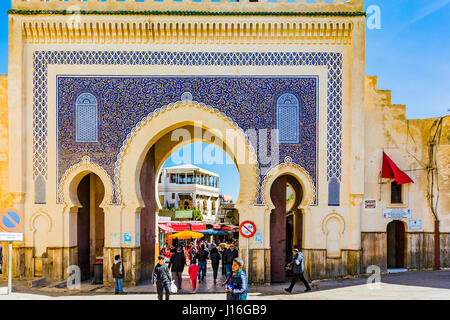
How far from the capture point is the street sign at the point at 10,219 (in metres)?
8.74

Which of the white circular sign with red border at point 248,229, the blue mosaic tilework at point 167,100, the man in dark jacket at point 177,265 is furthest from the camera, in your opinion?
the blue mosaic tilework at point 167,100

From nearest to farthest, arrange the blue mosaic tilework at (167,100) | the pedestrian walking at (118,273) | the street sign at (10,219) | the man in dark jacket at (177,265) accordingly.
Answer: the street sign at (10,219), the pedestrian walking at (118,273), the man in dark jacket at (177,265), the blue mosaic tilework at (167,100)

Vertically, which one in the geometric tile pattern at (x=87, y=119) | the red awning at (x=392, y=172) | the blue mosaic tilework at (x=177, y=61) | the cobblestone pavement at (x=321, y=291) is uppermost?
the blue mosaic tilework at (x=177, y=61)

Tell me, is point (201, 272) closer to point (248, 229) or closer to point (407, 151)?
point (248, 229)

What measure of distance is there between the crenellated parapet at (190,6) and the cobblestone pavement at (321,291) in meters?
6.80

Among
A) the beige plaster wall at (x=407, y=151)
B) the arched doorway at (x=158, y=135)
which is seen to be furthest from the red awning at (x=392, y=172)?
the arched doorway at (x=158, y=135)

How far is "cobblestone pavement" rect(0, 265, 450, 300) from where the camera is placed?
355 inches

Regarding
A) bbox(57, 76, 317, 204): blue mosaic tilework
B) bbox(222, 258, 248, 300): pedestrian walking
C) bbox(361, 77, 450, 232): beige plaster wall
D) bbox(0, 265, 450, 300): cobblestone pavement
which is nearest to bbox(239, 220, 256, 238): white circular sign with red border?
bbox(0, 265, 450, 300): cobblestone pavement

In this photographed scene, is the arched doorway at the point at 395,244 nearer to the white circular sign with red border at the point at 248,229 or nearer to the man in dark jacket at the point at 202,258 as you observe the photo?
the white circular sign with red border at the point at 248,229

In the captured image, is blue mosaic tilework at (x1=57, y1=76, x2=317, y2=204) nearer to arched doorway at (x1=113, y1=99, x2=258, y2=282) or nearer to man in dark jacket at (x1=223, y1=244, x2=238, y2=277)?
arched doorway at (x1=113, y1=99, x2=258, y2=282)

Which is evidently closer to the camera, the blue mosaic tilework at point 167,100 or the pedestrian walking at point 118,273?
the pedestrian walking at point 118,273

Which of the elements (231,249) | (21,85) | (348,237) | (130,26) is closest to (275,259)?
(231,249)

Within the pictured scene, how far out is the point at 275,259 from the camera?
12156 mm

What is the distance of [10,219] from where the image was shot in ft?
28.8
